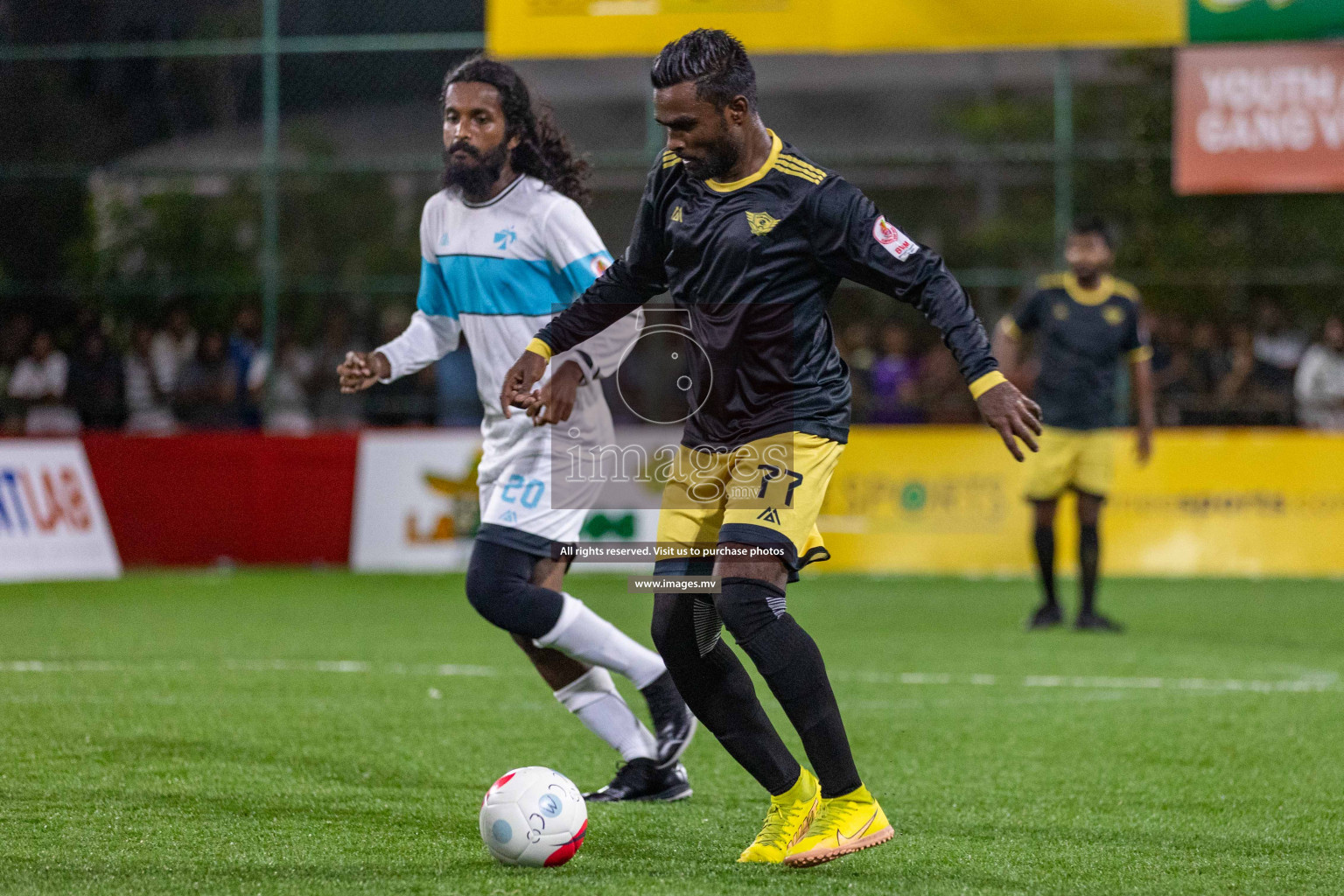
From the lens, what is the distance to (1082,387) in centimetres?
1048

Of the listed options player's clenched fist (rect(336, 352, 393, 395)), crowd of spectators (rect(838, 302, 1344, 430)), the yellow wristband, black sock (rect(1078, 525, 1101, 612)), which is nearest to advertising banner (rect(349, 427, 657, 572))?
crowd of spectators (rect(838, 302, 1344, 430))

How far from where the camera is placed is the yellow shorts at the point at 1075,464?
10.4 m

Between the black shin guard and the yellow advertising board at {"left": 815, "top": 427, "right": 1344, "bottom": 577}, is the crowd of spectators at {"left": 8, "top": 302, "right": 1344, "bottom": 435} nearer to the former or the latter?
the yellow advertising board at {"left": 815, "top": 427, "right": 1344, "bottom": 577}

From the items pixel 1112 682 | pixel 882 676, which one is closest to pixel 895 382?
pixel 882 676

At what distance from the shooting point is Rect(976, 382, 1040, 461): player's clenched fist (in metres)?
4.15

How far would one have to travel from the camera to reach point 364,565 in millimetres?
14242

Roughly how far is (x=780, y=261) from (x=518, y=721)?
3072 mm

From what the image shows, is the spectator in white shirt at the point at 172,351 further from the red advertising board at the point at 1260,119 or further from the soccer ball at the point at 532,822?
the soccer ball at the point at 532,822

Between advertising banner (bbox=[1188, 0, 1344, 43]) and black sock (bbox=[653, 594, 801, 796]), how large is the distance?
11875mm

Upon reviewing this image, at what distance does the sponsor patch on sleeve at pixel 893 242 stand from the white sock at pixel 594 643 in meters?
1.61

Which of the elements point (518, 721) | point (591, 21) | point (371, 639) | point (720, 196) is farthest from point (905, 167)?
point (720, 196)

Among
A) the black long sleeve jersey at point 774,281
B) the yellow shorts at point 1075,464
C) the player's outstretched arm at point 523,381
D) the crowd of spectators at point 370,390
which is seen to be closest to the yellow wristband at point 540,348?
the player's outstretched arm at point 523,381

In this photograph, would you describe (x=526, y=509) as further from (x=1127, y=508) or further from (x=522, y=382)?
(x=1127, y=508)

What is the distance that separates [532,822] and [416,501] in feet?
32.2
